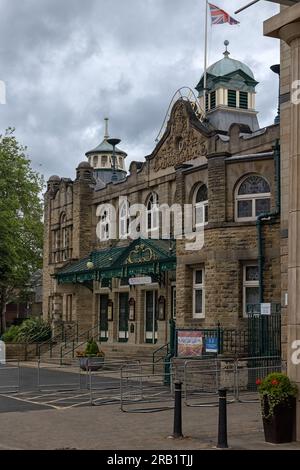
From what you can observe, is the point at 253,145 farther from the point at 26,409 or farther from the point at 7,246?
the point at 7,246

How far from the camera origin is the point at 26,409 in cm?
1725

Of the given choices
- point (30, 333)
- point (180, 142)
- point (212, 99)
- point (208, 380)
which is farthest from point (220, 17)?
point (30, 333)

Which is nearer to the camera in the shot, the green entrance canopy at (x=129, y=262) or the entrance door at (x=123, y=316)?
the green entrance canopy at (x=129, y=262)

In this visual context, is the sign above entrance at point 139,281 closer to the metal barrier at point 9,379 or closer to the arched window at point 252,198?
the metal barrier at point 9,379

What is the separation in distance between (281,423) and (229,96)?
2535 centimetres

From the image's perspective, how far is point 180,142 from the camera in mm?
30094

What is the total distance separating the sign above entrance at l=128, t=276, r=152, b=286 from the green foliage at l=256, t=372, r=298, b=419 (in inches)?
708

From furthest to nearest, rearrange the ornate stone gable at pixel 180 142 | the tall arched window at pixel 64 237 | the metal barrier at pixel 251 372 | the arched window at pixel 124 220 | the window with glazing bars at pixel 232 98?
the tall arched window at pixel 64 237, the window with glazing bars at pixel 232 98, the arched window at pixel 124 220, the ornate stone gable at pixel 180 142, the metal barrier at pixel 251 372

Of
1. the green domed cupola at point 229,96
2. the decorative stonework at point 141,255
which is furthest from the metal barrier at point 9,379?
the green domed cupola at point 229,96

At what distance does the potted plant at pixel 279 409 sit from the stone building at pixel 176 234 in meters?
10.8

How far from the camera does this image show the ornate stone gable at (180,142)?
28.9 meters

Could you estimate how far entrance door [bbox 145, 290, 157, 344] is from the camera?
31.2 m

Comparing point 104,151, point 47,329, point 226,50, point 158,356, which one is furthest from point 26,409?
point 104,151

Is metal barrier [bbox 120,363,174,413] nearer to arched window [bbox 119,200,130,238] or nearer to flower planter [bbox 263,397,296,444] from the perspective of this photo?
flower planter [bbox 263,397,296,444]
